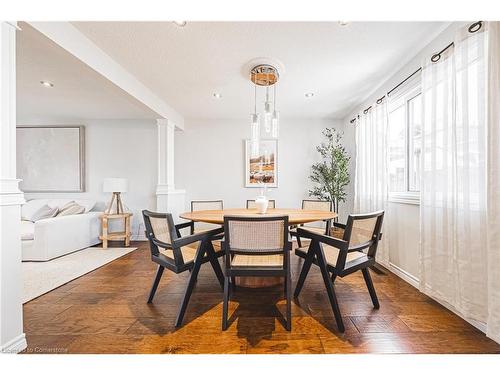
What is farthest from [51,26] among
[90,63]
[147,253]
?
[147,253]

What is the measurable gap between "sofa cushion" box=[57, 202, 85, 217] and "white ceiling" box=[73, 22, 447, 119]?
2.53 metres

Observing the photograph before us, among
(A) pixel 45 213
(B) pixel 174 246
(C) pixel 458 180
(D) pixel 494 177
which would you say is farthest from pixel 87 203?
(D) pixel 494 177

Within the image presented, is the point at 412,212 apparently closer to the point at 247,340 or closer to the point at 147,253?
the point at 247,340

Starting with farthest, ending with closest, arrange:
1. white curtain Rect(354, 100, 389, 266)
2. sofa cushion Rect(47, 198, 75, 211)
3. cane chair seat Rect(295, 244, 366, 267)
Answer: sofa cushion Rect(47, 198, 75, 211), white curtain Rect(354, 100, 389, 266), cane chair seat Rect(295, 244, 366, 267)

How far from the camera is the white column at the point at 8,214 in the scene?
139 cm

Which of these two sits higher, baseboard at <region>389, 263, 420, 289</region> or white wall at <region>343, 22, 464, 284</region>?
white wall at <region>343, 22, 464, 284</region>

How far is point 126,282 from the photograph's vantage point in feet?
8.66

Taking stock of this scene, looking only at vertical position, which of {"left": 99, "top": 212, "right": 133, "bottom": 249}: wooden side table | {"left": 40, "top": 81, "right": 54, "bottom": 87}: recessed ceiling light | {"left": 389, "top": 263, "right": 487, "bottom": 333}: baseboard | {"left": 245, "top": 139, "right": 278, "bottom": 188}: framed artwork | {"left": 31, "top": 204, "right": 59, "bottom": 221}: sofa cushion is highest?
{"left": 40, "top": 81, "right": 54, "bottom": 87}: recessed ceiling light

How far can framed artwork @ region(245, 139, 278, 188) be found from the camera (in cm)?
476

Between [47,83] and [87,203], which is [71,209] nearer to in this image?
[87,203]

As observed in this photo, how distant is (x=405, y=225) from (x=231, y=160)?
3.13 meters

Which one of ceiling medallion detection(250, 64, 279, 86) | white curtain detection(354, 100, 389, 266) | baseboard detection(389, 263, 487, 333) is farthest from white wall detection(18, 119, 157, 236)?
baseboard detection(389, 263, 487, 333)

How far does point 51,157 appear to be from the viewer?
4.61 metres

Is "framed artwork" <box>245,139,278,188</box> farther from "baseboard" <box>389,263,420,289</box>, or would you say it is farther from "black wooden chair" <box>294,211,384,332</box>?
"black wooden chair" <box>294,211,384,332</box>
